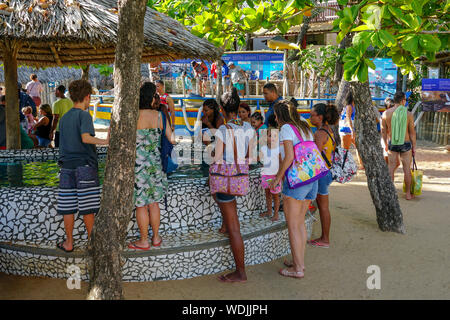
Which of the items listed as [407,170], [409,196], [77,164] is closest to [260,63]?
[407,170]

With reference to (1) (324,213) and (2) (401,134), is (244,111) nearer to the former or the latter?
(1) (324,213)

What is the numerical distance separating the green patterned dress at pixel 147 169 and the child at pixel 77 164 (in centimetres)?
39

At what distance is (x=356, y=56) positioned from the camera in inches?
138

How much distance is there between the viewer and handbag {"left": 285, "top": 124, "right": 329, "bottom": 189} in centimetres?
403

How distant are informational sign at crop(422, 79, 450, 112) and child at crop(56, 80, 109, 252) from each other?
1140 centimetres

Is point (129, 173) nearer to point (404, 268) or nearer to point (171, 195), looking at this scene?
point (171, 195)

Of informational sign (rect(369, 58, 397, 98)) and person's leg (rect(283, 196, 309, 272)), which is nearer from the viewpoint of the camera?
person's leg (rect(283, 196, 309, 272))

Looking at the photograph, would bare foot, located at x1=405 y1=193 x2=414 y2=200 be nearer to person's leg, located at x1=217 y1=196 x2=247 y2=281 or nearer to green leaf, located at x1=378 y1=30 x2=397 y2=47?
person's leg, located at x1=217 y1=196 x2=247 y2=281

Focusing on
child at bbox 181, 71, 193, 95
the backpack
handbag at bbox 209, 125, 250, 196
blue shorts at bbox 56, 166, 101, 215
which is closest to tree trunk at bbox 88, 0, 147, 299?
blue shorts at bbox 56, 166, 101, 215

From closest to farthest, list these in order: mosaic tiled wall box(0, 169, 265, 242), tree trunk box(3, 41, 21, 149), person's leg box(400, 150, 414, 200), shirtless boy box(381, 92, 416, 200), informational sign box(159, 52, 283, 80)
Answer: mosaic tiled wall box(0, 169, 265, 242), tree trunk box(3, 41, 21, 149), shirtless boy box(381, 92, 416, 200), person's leg box(400, 150, 414, 200), informational sign box(159, 52, 283, 80)

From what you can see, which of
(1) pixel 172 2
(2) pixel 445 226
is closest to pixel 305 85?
(1) pixel 172 2

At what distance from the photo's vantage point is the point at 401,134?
7.23m

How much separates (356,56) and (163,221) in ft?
8.24

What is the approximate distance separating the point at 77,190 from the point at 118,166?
1.07 meters
